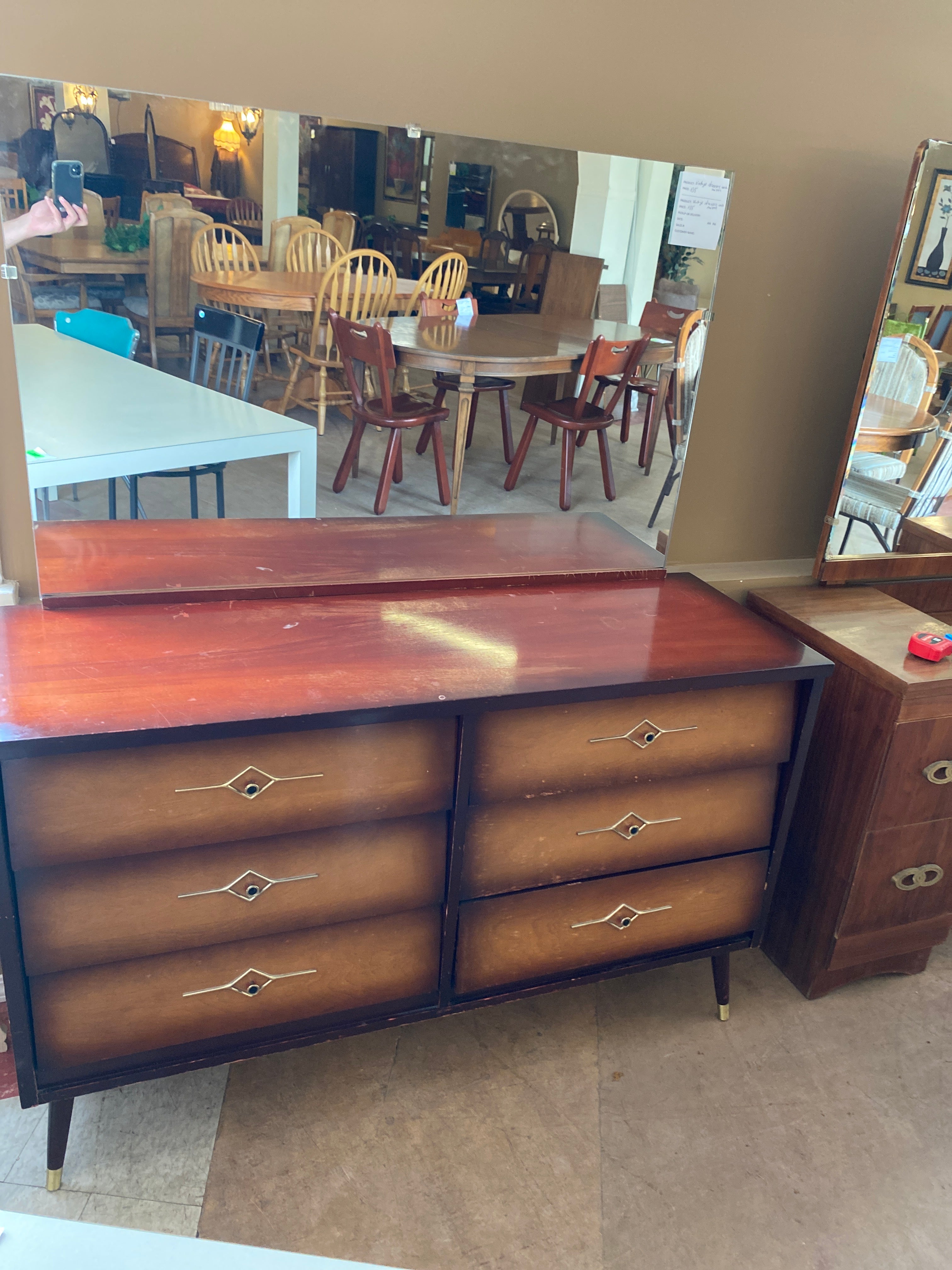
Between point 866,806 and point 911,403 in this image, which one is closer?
point 866,806

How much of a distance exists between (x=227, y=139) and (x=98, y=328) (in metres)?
0.33

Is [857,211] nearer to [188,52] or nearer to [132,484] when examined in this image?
[188,52]

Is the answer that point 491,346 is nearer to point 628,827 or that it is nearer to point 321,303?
point 321,303

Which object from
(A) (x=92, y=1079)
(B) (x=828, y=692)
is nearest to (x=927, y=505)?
(B) (x=828, y=692)

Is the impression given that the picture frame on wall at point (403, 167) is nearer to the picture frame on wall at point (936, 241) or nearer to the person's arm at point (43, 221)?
the person's arm at point (43, 221)

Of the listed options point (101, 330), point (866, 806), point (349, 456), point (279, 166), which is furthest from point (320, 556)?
point (866, 806)

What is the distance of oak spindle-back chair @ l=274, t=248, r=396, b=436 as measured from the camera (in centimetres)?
150

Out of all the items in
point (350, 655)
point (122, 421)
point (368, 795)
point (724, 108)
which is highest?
point (724, 108)

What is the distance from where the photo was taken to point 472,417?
1671 millimetres

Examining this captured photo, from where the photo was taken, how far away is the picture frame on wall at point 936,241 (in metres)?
1.76

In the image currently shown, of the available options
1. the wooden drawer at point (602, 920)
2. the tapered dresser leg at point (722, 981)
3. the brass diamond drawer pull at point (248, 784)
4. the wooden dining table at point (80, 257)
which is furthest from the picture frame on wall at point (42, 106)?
the tapered dresser leg at point (722, 981)

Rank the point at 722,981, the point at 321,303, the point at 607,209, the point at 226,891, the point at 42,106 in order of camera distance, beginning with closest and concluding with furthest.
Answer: the point at 42,106 → the point at 226,891 → the point at 321,303 → the point at 607,209 → the point at 722,981

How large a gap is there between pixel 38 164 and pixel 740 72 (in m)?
1.16

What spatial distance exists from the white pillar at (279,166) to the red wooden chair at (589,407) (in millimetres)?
522
